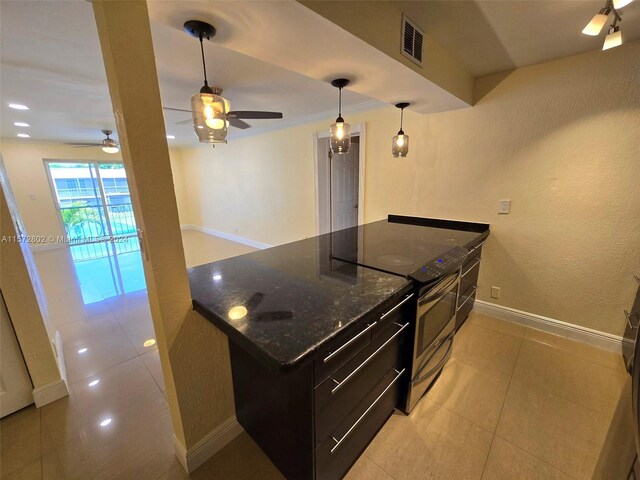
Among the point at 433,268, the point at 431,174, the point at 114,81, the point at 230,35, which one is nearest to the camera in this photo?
the point at 114,81

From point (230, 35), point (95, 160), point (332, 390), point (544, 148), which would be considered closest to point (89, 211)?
A: point (95, 160)

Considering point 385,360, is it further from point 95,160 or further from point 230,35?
point 95,160

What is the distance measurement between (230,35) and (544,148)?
7.98 ft

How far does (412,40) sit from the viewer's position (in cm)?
151

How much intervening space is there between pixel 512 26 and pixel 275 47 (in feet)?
4.68

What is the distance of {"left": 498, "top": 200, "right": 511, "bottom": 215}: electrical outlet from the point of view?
92.7 inches

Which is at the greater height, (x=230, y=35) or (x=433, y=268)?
(x=230, y=35)

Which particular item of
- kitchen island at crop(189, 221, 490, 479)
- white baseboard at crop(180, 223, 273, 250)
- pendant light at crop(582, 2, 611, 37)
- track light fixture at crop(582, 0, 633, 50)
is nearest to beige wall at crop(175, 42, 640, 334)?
track light fixture at crop(582, 0, 633, 50)

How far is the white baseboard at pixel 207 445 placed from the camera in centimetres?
129

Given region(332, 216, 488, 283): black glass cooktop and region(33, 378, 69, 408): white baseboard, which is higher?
region(332, 216, 488, 283): black glass cooktop

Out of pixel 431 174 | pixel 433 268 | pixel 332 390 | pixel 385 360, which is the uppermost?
pixel 431 174

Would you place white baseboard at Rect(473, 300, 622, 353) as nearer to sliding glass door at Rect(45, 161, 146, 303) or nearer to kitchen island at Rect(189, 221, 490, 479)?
kitchen island at Rect(189, 221, 490, 479)

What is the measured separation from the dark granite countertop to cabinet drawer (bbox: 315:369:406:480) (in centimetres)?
49

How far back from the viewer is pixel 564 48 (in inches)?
71.1
